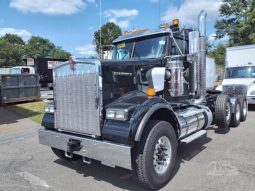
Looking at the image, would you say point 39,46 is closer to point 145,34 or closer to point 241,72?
point 241,72

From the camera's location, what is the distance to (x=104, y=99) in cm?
430

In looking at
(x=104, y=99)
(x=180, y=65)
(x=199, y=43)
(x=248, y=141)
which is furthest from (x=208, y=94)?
(x=104, y=99)

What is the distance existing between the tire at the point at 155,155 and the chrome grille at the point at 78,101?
0.72m

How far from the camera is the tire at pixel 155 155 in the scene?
3.97 metres

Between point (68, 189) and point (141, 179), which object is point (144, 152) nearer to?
point (141, 179)

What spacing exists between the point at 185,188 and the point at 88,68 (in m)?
2.31

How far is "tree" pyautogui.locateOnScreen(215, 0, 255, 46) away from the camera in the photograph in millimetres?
27688

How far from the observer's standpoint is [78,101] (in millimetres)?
4461

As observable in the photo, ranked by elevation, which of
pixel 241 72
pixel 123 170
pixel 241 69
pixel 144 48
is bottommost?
pixel 123 170

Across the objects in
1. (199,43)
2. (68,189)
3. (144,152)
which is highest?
(199,43)

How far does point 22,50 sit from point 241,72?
2792 inches

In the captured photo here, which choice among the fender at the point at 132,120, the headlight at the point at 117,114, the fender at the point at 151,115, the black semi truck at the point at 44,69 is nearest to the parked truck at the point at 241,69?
the fender at the point at 151,115

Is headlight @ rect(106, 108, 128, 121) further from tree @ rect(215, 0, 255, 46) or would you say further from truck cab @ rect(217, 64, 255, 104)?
tree @ rect(215, 0, 255, 46)

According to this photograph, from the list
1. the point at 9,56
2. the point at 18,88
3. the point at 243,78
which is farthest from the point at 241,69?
the point at 9,56
